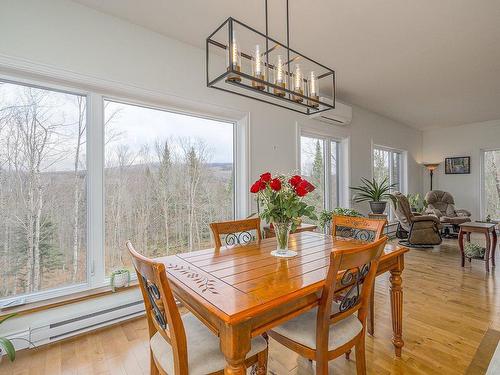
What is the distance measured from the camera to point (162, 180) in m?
2.73

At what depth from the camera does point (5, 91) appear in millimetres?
1986

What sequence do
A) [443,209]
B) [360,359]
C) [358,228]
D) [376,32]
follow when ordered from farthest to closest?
[443,209] → [376,32] → [358,228] → [360,359]

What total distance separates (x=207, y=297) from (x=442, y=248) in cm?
511

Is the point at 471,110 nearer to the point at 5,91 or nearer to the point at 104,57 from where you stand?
the point at 104,57

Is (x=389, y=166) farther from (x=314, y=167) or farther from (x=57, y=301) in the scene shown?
(x=57, y=301)

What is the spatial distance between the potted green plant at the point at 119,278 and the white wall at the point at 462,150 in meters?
7.43

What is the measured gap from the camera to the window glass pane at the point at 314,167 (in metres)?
4.18

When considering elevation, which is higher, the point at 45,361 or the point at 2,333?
the point at 2,333

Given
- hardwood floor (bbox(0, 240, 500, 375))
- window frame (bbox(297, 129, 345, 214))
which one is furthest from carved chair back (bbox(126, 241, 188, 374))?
window frame (bbox(297, 129, 345, 214))

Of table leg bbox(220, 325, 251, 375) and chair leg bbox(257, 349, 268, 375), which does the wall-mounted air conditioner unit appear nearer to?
chair leg bbox(257, 349, 268, 375)

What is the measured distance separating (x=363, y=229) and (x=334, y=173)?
2756mm

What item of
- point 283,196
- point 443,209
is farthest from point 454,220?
point 283,196

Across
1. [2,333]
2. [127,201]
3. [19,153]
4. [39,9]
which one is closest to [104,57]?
[39,9]

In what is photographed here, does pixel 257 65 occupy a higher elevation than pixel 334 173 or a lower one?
higher
